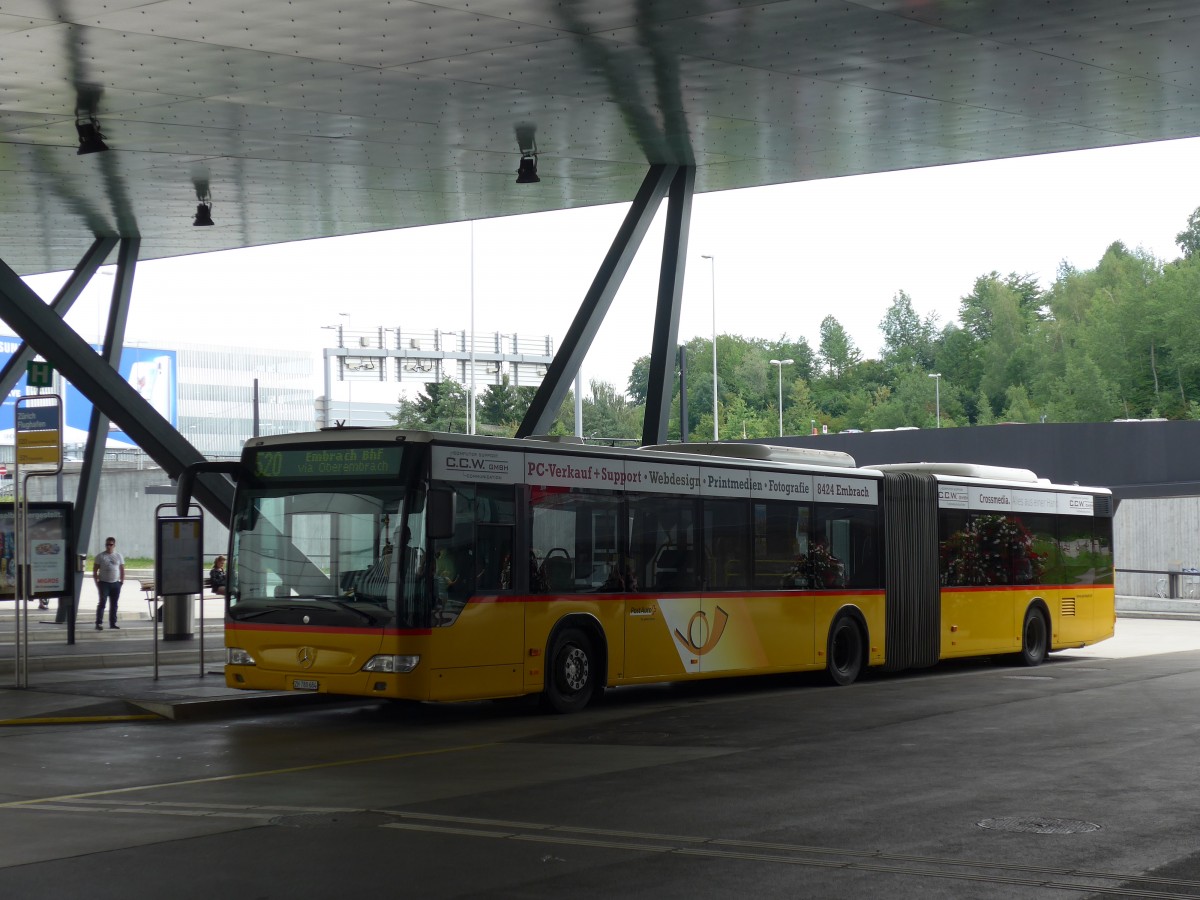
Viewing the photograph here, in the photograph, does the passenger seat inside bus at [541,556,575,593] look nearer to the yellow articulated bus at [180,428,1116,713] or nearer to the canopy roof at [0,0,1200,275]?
the yellow articulated bus at [180,428,1116,713]

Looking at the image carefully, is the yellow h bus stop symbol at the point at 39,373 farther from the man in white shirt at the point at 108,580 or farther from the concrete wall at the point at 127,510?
the concrete wall at the point at 127,510

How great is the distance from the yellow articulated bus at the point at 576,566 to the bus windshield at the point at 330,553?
0.07 feet

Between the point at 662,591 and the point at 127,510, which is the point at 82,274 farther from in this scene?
the point at 127,510

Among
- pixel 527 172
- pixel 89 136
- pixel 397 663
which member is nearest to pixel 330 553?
pixel 397 663

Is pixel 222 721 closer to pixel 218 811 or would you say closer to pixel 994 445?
pixel 218 811

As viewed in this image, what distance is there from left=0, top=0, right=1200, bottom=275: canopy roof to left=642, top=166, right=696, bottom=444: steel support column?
0.85 meters

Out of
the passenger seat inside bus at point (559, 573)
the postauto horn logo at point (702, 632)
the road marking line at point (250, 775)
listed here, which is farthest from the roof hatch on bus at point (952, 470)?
the road marking line at point (250, 775)

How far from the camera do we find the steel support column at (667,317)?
2156 centimetres

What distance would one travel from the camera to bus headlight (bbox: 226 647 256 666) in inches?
589

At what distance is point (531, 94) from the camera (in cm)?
1723

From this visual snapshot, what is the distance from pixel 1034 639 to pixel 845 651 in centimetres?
497

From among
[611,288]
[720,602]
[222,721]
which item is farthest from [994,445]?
[222,721]

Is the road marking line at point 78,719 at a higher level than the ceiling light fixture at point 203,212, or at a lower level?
lower

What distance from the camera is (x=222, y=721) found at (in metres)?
15.4
